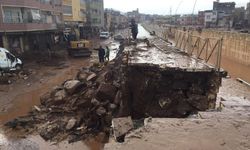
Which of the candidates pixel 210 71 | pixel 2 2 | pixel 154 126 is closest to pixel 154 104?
pixel 210 71

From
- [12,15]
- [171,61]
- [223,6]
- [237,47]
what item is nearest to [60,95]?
[171,61]

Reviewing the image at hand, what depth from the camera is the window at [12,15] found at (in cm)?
2527

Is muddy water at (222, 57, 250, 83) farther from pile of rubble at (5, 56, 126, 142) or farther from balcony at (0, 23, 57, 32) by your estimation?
balcony at (0, 23, 57, 32)

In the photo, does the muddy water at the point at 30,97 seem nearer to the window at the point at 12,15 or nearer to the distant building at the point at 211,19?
the window at the point at 12,15

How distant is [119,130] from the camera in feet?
24.4

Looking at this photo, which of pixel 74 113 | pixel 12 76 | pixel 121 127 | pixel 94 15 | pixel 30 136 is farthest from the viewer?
pixel 94 15

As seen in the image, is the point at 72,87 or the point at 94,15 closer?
the point at 72,87

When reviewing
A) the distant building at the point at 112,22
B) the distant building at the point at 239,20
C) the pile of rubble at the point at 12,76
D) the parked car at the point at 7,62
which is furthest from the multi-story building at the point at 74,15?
the distant building at the point at 112,22

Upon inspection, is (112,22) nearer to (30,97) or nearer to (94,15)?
(94,15)

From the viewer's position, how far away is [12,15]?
26.0 metres

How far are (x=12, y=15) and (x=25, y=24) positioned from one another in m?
1.80

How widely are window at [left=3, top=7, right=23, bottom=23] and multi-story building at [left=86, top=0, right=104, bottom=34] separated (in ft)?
113

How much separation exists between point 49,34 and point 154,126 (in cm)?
3346

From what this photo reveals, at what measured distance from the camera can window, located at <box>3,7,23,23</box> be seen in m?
25.3
